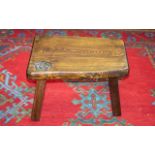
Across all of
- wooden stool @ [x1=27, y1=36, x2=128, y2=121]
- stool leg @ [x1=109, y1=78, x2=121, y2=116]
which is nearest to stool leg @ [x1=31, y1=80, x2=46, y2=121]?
wooden stool @ [x1=27, y1=36, x2=128, y2=121]

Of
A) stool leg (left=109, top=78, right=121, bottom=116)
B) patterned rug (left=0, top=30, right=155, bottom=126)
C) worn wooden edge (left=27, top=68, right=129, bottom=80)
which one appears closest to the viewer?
worn wooden edge (left=27, top=68, right=129, bottom=80)

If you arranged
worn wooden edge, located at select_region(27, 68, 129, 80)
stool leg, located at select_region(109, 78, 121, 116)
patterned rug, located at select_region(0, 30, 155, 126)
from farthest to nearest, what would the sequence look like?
patterned rug, located at select_region(0, 30, 155, 126) → stool leg, located at select_region(109, 78, 121, 116) → worn wooden edge, located at select_region(27, 68, 129, 80)

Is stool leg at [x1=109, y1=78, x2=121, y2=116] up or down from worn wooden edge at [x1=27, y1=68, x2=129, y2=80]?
down

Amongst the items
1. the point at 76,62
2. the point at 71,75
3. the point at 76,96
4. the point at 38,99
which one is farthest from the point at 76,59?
the point at 76,96

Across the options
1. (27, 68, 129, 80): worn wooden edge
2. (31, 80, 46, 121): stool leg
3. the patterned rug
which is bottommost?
the patterned rug

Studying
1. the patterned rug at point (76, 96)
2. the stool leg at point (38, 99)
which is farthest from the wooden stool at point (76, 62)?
the patterned rug at point (76, 96)

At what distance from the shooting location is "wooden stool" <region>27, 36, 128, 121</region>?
1473mm

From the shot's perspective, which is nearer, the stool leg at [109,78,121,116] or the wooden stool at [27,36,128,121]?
the wooden stool at [27,36,128,121]

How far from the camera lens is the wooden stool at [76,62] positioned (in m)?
1.47

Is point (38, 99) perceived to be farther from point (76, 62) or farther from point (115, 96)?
point (115, 96)

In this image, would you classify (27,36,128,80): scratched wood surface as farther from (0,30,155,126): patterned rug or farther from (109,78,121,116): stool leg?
(0,30,155,126): patterned rug

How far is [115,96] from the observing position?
5.49 ft
